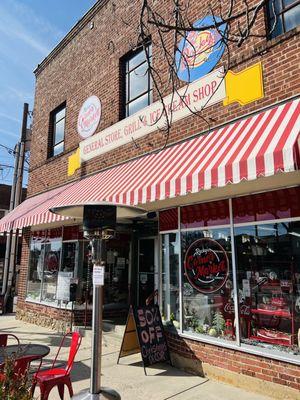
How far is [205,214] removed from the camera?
7000 millimetres

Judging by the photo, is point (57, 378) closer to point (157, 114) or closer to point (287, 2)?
point (157, 114)

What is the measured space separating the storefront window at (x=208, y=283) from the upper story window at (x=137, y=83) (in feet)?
12.2

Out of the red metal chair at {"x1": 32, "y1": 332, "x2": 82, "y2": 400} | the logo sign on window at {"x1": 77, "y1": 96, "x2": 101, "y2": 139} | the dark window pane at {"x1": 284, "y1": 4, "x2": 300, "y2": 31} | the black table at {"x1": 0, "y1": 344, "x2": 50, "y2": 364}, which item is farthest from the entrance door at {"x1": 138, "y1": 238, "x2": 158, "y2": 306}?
the dark window pane at {"x1": 284, "y1": 4, "x2": 300, "y2": 31}

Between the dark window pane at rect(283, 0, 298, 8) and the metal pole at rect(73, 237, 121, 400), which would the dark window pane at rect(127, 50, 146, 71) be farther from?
the metal pole at rect(73, 237, 121, 400)

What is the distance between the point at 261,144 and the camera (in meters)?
5.02

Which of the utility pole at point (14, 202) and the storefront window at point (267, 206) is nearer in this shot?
the storefront window at point (267, 206)

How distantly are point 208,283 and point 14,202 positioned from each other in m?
11.5

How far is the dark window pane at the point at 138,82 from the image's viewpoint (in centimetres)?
944

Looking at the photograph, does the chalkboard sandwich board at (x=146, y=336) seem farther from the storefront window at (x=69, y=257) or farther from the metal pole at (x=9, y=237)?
the metal pole at (x=9, y=237)

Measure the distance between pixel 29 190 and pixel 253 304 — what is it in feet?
33.4

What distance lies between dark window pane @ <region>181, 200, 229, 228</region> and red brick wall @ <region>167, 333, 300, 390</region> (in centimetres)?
207

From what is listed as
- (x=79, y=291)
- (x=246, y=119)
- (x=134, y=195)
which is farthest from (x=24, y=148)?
(x=246, y=119)

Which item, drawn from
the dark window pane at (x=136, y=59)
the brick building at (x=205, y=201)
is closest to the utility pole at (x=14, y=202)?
→ the brick building at (x=205, y=201)

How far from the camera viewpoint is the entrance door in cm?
1013
